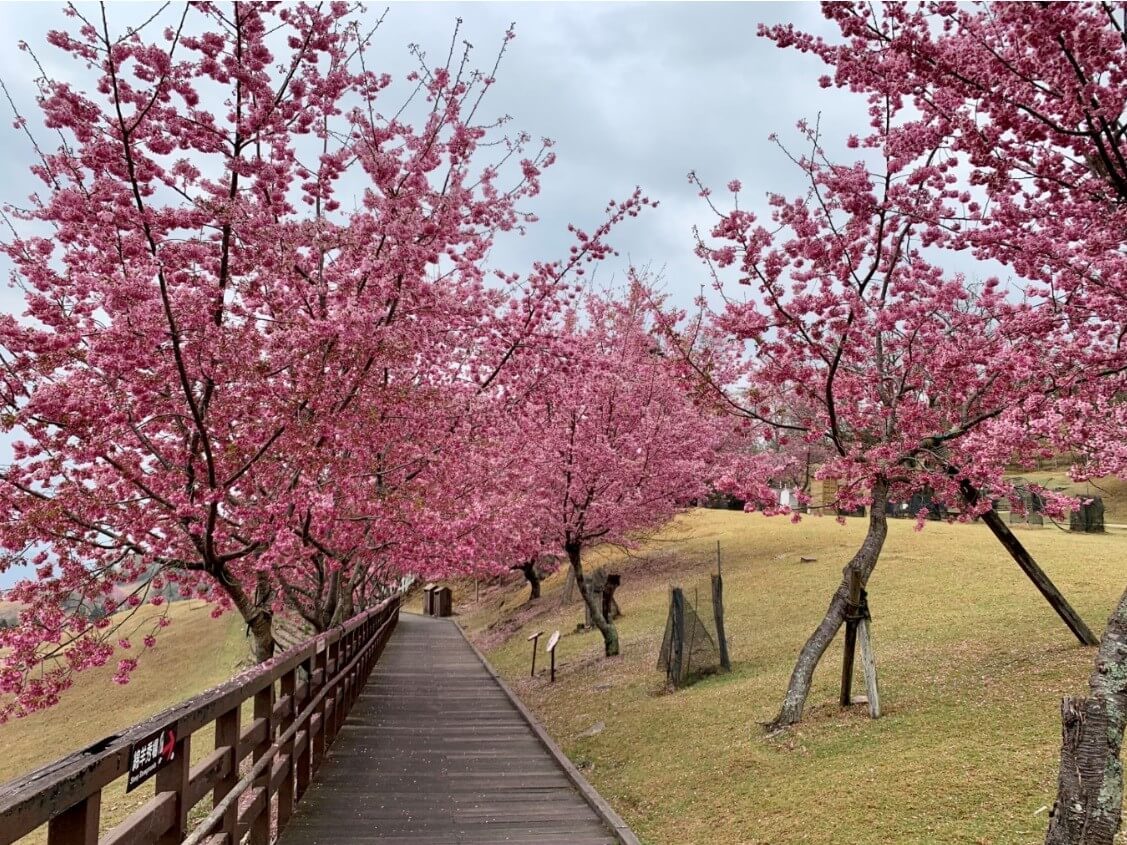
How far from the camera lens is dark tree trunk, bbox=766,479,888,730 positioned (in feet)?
26.8

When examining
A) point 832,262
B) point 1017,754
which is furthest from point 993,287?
point 1017,754

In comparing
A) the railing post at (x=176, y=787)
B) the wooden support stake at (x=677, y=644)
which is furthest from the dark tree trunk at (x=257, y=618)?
the wooden support stake at (x=677, y=644)

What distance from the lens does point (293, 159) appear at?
7.63m

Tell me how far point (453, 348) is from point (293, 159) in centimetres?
340

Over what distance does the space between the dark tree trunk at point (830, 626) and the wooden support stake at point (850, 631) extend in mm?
50

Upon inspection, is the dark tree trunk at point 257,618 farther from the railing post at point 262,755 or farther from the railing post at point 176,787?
the railing post at point 176,787

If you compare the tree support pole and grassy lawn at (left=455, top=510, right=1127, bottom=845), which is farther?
the tree support pole

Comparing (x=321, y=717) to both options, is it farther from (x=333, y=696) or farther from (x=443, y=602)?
(x=443, y=602)

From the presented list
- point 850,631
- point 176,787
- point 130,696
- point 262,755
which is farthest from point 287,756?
point 130,696

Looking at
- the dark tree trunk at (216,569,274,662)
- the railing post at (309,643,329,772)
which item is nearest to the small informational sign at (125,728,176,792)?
the dark tree trunk at (216,569,274,662)

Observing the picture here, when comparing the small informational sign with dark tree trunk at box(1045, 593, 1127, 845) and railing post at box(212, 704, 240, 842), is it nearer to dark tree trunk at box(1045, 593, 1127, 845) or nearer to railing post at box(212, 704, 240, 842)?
railing post at box(212, 704, 240, 842)

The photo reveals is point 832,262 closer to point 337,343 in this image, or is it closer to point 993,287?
point 993,287

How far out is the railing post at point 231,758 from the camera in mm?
4467

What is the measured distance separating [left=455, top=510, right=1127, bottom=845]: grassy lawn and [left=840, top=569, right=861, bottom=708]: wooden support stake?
24 cm
